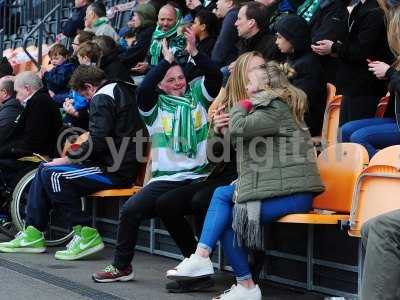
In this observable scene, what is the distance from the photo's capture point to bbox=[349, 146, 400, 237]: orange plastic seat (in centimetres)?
550

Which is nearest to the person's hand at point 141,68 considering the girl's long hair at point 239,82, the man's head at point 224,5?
the man's head at point 224,5

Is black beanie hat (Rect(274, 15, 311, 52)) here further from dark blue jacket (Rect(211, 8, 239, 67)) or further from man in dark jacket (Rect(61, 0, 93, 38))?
man in dark jacket (Rect(61, 0, 93, 38))

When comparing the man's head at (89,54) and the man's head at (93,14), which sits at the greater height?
the man's head at (93,14)

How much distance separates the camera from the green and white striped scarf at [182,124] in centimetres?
718

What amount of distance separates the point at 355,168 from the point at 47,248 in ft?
11.8

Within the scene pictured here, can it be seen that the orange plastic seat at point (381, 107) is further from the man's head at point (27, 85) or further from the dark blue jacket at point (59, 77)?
the dark blue jacket at point (59, 77)

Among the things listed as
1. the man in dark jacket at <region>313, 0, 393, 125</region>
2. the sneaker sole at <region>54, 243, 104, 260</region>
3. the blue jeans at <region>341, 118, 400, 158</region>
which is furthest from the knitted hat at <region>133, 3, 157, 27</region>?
the blue jeans at <region>341, 118, 400, 158</region>

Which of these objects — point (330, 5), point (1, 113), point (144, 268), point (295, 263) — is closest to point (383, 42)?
point (330, 5)

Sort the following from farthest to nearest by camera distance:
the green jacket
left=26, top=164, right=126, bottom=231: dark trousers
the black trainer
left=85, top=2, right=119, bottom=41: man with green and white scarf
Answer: left=85, top=2, right=119, bottom=41: man with green and white scarf
left=26, top=164, right=126, bottom=231: dark trousers
the black trainer
the green jacket

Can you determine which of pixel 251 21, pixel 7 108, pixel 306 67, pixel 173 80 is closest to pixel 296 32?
pixel 306 67

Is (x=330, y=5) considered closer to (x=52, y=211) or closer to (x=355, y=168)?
(x=355, y=168)

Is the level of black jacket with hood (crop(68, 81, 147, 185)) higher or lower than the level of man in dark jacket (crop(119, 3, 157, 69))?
lower

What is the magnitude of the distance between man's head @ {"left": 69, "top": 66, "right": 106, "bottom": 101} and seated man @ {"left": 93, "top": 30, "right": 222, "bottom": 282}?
112cm

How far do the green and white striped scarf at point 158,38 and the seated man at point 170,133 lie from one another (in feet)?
9.73
